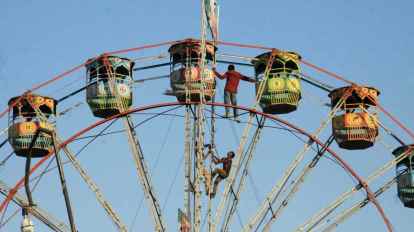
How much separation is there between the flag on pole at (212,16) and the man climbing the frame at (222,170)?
5468 millimetres

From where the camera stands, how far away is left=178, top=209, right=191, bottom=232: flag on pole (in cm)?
3972

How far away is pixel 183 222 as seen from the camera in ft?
131

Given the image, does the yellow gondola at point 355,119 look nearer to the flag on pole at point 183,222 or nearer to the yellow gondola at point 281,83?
the yellow gondola at point 281,83

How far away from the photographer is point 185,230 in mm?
39719

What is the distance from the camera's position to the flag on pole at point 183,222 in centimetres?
3972

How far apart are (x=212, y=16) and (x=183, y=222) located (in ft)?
31.7

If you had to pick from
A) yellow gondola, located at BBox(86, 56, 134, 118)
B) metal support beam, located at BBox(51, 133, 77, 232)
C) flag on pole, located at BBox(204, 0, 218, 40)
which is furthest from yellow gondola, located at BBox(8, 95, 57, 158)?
metal support beam, located at BBox(51, 133, 77, 232)

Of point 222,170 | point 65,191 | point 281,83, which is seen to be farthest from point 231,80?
point 65,191

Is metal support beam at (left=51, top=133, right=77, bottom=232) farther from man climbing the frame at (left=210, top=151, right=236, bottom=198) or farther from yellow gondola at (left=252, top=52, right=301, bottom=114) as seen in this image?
yellow gondola at (left=252, top=52, right=301, bottom=114)

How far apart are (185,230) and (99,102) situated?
726 cm

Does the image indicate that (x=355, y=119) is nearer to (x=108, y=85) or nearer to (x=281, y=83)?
(x=281, y=83)

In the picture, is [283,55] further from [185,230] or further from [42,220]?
[42,220]

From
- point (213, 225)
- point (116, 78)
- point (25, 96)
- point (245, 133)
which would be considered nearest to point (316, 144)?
point (245, 133)

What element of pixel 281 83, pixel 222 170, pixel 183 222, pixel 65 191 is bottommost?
pixel 65 191
